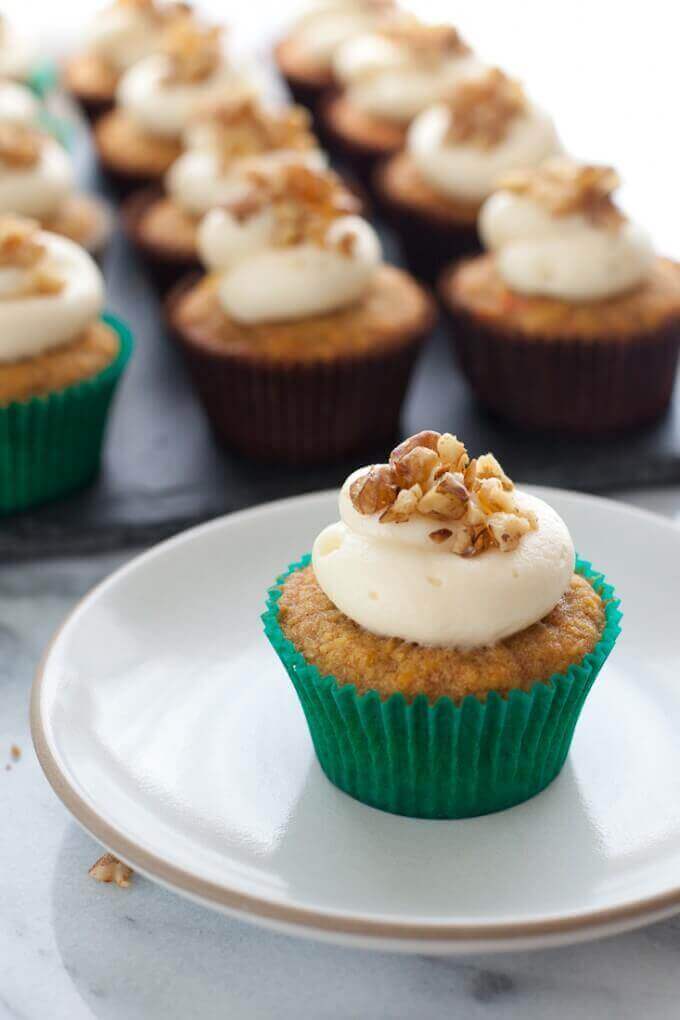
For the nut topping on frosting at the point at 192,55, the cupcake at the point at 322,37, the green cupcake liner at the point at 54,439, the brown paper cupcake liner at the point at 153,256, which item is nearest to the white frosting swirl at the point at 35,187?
the brown paper cupcake liner at the point at 153,256

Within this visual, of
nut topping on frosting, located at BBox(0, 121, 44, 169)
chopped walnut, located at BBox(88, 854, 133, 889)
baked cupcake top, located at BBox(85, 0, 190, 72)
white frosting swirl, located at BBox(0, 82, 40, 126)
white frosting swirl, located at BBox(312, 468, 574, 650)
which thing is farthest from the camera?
baked cupcake top, located at BBox(85, 0, 190, 72)

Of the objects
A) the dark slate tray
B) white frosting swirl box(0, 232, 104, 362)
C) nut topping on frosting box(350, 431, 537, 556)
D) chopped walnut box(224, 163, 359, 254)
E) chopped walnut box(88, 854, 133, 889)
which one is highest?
nut topping on frosting box(350, 431, 537, 556)

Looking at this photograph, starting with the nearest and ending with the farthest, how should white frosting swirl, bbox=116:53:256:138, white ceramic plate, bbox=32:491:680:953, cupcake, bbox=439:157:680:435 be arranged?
white ceramic plate, bbox=32:491:680:953 → cupcake, bbox=439:157:680:435 → white frosting swirl, bbox=116:53:256:138

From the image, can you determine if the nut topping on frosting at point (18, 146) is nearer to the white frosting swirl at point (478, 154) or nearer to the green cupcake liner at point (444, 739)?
the white frosting swirl at point (478, 154)

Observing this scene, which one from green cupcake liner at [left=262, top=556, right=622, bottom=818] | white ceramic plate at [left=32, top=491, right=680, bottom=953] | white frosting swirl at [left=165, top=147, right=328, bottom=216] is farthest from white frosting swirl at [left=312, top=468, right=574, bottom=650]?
A: white frosting swirl at [left=165, top=147, right=328, bottom=216]

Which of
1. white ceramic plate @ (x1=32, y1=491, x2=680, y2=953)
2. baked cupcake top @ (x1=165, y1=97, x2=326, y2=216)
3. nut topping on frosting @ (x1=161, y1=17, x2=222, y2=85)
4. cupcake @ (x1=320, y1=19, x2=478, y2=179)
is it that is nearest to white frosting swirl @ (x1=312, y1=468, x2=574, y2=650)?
white ceramic plate @ (x1=32, y1=491, x2=680, y2=953)

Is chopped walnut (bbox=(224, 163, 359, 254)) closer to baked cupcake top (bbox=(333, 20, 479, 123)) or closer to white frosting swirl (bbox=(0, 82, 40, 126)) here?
white frosting swirl (bbox=(0, 82, 40, 126))

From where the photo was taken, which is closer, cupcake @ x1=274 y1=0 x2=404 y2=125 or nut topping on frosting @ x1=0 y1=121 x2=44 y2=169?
nut topping on frosting @ x1=0 y1=121 x2=44 y2=169

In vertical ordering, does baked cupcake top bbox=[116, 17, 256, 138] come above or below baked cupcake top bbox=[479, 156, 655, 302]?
below

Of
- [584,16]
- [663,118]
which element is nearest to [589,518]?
[663,118]
